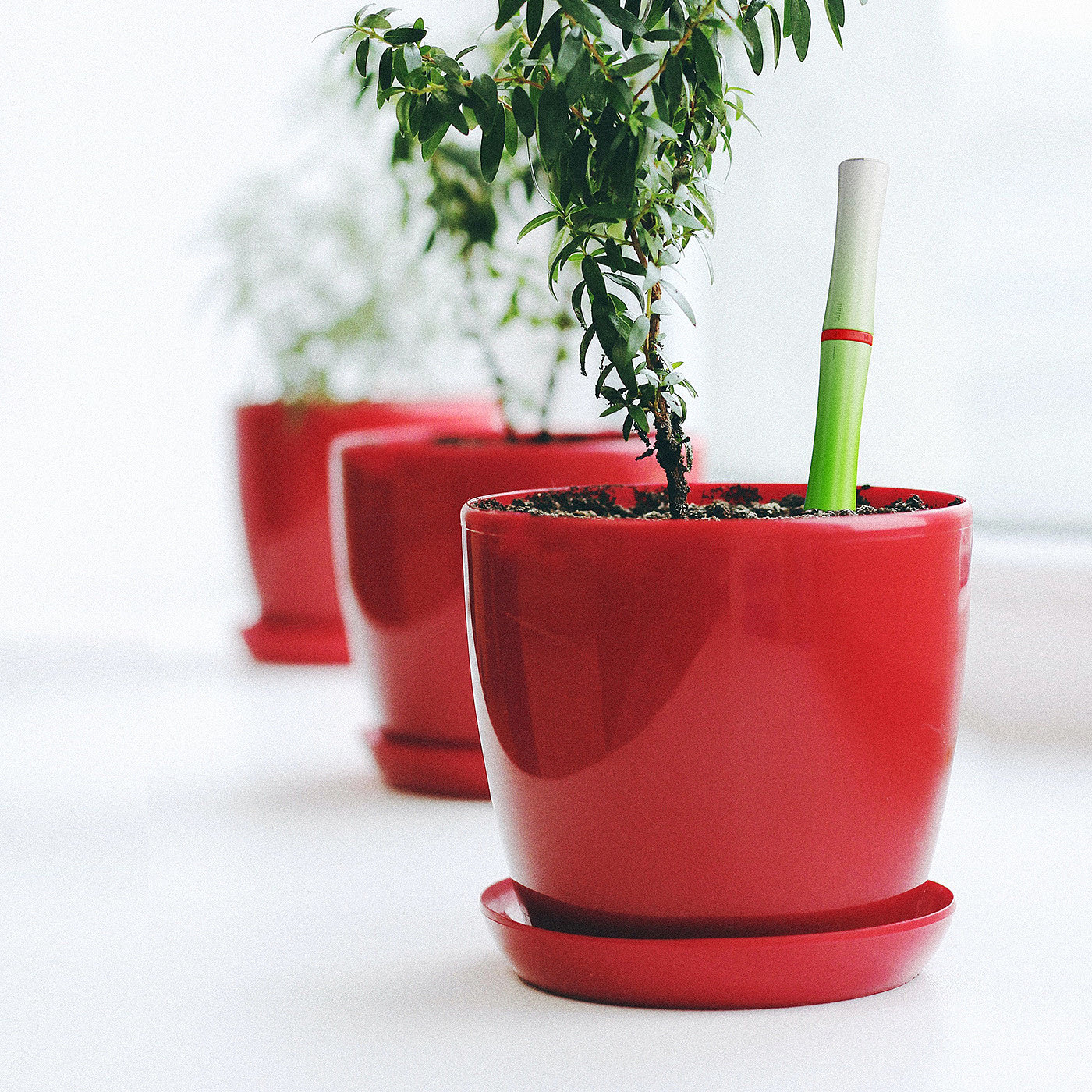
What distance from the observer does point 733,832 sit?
64cm

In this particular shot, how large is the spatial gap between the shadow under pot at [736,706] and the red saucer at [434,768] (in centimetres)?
41

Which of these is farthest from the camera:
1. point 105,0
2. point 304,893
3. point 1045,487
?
point 105,0

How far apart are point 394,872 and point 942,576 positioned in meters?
0.45

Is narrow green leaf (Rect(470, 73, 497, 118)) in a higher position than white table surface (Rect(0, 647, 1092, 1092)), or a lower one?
higher

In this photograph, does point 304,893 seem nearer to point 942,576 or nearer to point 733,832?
point 733,832

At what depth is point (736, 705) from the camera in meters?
0.63

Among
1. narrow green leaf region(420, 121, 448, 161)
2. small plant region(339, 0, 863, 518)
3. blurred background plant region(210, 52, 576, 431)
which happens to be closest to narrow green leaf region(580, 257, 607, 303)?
small plant region(339, 0, 863, 518)

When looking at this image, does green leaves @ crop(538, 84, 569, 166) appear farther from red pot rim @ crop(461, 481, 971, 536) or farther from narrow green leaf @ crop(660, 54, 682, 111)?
red pot rim @ crop(461, 481, 971, 536)

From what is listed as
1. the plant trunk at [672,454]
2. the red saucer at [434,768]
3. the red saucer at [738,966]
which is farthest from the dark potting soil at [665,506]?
the red saucer at [434,768]

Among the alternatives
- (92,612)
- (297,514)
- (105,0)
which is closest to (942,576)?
(297,514)

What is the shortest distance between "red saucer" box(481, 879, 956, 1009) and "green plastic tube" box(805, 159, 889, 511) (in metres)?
0.22

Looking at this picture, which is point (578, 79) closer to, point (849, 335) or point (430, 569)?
point (849, 335)

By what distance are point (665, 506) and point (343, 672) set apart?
92 centimetres

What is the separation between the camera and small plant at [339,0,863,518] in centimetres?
62
